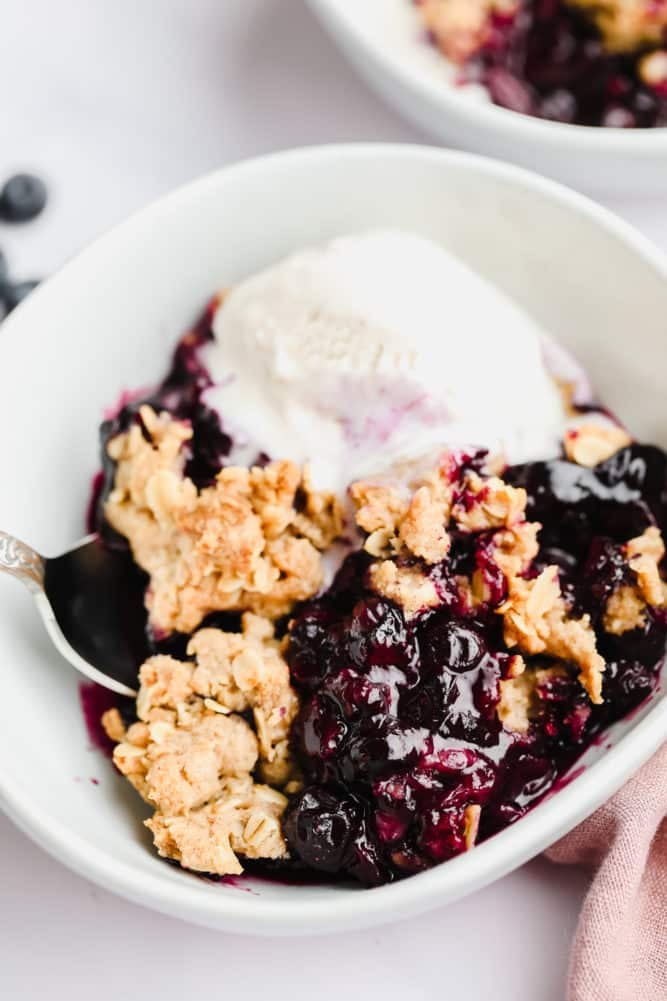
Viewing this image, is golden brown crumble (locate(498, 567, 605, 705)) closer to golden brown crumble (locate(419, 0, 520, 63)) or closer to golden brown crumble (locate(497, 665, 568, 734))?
golden brown crumble (locate(497, 665, 568, 734))

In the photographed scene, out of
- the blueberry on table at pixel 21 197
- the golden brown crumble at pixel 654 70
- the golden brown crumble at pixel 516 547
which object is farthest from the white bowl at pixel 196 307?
the golden brown crumble at pixel 654 70

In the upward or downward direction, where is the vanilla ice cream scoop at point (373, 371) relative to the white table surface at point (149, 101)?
downward

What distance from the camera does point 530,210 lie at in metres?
1.68

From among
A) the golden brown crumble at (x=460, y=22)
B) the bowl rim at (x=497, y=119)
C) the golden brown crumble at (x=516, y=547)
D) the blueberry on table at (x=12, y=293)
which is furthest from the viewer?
the golden brown crumble at (x=460, y=22)

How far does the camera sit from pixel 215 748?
1413mm

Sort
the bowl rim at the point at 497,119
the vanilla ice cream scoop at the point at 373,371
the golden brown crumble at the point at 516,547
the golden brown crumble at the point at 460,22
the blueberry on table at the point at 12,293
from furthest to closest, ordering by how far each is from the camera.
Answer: the golden brown crumble at the point at 460,22
the blueberry on table at the point at 12,293
the bowl rim at the point at 497,119
the vanilla ice cream scoop at the point at 373,371
the golden brown crumble at the point at 516,547

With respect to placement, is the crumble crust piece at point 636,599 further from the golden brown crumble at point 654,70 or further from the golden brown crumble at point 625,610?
the golden brown crumble at point 654,70

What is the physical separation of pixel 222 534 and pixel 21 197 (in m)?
0.83

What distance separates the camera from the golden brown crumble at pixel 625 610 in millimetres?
1484

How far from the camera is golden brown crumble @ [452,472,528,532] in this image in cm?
147

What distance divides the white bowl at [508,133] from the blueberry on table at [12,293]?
66cm

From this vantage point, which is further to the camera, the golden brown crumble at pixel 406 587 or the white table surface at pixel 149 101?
the white table surface at pixel 149 101

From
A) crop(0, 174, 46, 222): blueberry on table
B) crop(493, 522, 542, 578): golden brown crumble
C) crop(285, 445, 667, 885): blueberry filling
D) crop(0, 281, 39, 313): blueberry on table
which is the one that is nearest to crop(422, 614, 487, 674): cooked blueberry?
crop(285, 445, 667, 885): blueberry filling

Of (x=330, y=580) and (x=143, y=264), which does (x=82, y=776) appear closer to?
(x=330, y=580)
